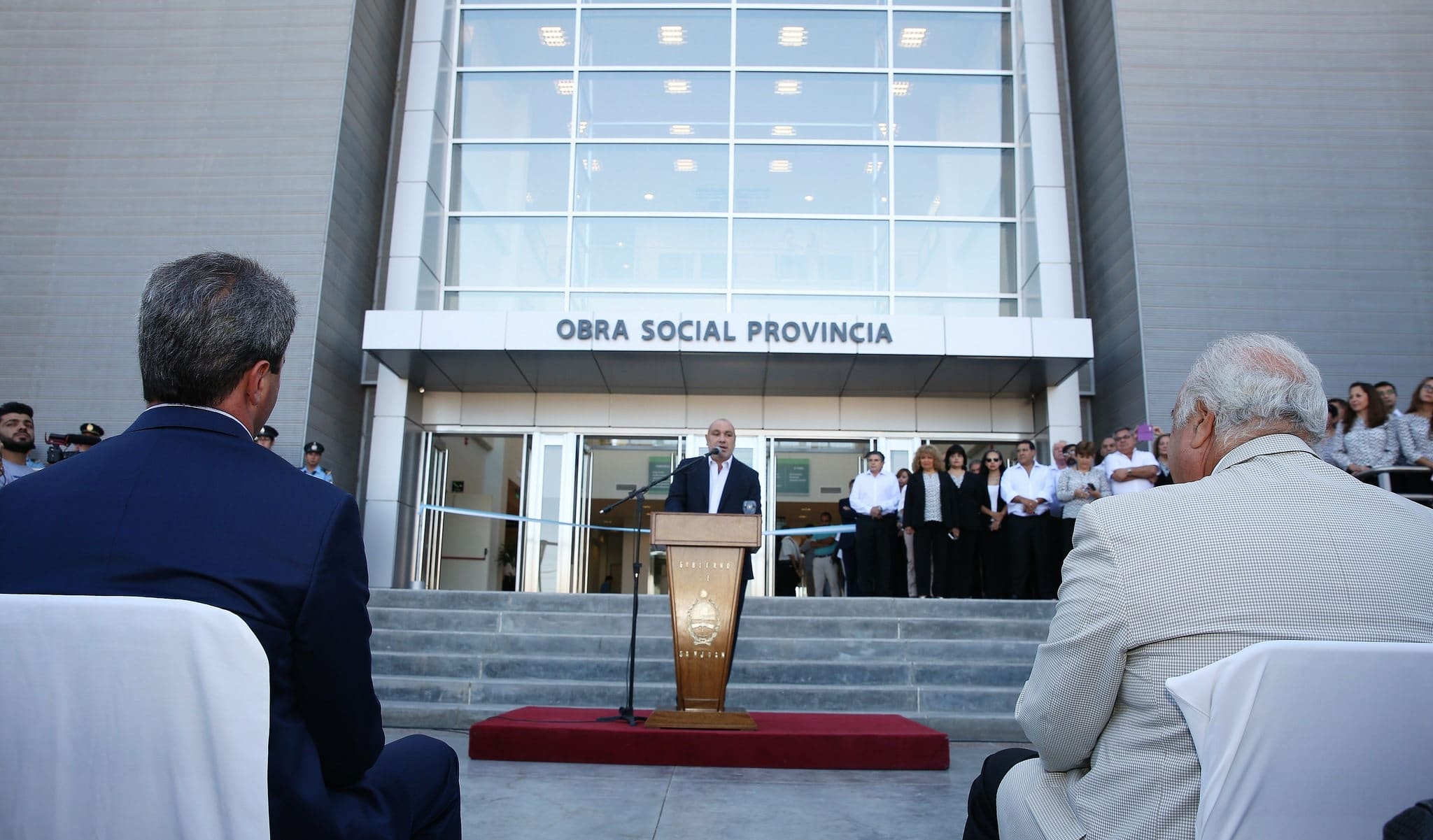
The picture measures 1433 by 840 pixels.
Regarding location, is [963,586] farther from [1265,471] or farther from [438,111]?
[438,111]

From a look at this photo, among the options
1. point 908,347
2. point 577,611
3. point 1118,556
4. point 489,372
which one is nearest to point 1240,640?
point 1118,556

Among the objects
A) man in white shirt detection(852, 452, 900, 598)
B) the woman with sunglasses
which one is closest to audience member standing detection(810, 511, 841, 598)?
man in white shirt detection(852, 452, 900, 598)

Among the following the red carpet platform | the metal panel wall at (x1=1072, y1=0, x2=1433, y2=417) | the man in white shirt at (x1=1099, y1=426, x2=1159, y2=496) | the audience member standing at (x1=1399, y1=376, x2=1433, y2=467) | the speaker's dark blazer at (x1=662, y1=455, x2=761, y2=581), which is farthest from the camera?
the metal panel wall at (x1=1072, y1=0, x2=1433, y2=417)

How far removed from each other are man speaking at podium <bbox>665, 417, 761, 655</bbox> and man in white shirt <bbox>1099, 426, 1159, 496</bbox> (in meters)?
3.79

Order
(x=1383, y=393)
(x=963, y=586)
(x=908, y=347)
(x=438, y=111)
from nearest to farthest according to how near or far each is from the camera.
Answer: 1. (x=1383, y=393)
2. (x=963, y=586)
3. (x=908, y=347)
4. (x=438, y=111)

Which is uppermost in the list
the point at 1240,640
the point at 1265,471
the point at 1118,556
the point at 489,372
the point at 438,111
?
the point at 438,111

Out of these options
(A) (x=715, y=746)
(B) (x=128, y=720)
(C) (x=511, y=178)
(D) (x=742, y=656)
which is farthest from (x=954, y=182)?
(B) (x=128, y=720)

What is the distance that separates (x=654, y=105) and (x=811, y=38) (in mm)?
2442

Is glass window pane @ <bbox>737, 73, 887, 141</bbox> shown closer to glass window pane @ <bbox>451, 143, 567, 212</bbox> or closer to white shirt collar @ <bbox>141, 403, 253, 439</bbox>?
glass window pane @ <bbox>451, 143, 567, 212</bbox>

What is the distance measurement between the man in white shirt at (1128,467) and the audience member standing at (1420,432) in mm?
1857

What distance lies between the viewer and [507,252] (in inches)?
518

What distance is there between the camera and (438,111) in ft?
44.0

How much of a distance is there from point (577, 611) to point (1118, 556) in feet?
23.9

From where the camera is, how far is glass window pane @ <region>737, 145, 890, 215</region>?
1328 cm
